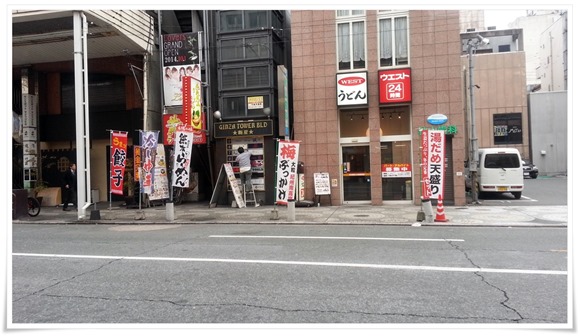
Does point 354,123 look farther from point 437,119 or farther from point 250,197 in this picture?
point 250,197

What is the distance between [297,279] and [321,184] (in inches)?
406

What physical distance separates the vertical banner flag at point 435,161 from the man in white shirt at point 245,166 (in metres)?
7.03

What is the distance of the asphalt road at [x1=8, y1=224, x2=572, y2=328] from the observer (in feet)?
15.0

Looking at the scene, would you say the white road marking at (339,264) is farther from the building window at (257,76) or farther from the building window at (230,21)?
the building window at (230,21)

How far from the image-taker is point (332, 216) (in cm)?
1327

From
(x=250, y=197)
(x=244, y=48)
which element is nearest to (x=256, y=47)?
(x=244, y=48)

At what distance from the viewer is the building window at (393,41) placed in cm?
1585

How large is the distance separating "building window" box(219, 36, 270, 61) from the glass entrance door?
16.8ft

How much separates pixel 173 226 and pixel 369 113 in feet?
27.8

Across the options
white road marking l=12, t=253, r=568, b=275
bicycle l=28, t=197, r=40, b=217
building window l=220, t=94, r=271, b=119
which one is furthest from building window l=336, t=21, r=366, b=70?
bicycle l=28, t=197, r=40, b=217

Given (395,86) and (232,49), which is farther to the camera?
(232,49)

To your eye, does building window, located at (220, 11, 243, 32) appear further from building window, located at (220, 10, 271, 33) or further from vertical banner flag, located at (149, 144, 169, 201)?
vertical banner flag, located at (149, 144, 169, 201)

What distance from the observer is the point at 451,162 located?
1553 cm
